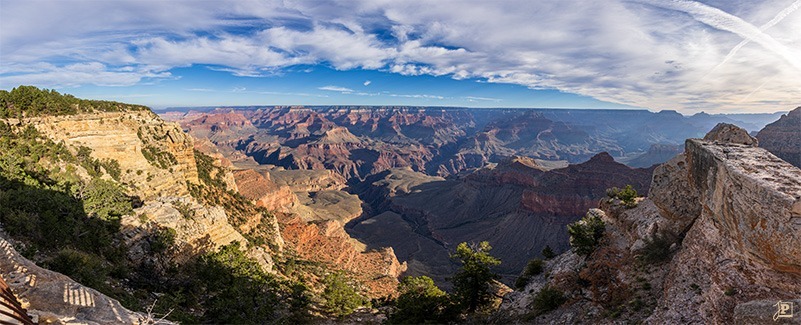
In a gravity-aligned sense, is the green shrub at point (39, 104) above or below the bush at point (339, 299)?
above

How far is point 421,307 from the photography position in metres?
27.9

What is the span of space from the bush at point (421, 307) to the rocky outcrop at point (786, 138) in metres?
112

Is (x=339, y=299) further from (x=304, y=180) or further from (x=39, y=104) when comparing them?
(x=304, y=180)

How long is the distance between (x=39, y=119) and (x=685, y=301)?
160ft

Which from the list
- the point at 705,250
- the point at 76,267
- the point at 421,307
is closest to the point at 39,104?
the point at 76,267

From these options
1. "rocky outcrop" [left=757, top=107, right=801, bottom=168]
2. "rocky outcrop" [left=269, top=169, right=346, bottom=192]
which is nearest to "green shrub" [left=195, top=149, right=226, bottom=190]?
"rocky outcrop" [left=269, top=169, right=346, bottom=192]

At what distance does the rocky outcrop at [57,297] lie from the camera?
9523 mm

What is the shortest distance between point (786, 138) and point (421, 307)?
13519 cm

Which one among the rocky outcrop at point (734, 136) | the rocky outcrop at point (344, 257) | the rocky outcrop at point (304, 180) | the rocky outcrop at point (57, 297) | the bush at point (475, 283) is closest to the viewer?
the rocky outcrop at point (57, 297)

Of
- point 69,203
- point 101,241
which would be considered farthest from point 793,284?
point 69,203

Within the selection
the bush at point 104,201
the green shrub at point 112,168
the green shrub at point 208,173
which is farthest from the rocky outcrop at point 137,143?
the bush at point 104,201

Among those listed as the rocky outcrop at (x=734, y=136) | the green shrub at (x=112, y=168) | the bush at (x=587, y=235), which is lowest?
the bush at (x=587, y=235)

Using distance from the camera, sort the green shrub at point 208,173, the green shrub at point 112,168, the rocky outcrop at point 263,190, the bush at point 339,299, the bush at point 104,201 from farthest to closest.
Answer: the rocky outcrop at point 263,190 → the green shrub at point 208,173 → the green shrub at point 112,168 → the bush at point 339,299 → the bush at point 104,201

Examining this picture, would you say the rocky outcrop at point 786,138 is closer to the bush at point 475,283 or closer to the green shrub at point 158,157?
the bush at point 475,283
